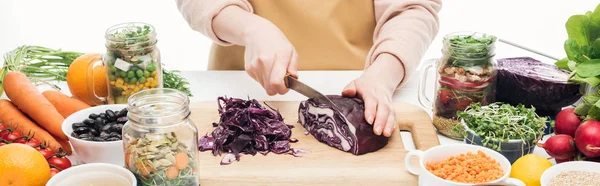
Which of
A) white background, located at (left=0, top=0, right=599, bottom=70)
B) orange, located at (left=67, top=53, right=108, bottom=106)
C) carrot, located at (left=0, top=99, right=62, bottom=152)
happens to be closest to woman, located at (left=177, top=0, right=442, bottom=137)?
orange, located at (left=67, top=53, right=108, bottom=106)

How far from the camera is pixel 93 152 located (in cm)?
182

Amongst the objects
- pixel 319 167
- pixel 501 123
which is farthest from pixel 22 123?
pixel 501 123

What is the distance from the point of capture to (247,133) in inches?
80.7

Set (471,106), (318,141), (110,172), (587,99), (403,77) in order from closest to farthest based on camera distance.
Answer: (110,172), (587,99), (471,106), (318,141), (403,77)

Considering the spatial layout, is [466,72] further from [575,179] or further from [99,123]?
[99,123]

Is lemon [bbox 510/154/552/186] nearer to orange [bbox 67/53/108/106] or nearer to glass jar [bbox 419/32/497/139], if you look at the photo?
glass jar [bbox 419/32/497/139]

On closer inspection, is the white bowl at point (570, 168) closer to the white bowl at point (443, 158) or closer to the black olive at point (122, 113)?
the white bowl at point (443, 158)

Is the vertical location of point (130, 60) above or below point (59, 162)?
above

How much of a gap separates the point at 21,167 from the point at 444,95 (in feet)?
3.61

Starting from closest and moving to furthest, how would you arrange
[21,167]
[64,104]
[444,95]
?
[21,167], [444,95], [64,104]

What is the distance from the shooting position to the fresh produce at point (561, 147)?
1.78 metres

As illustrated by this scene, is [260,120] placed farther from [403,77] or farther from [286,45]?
[403,77]

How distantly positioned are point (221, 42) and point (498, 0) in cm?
238

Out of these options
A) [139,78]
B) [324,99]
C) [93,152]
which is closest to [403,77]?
[324,99]
